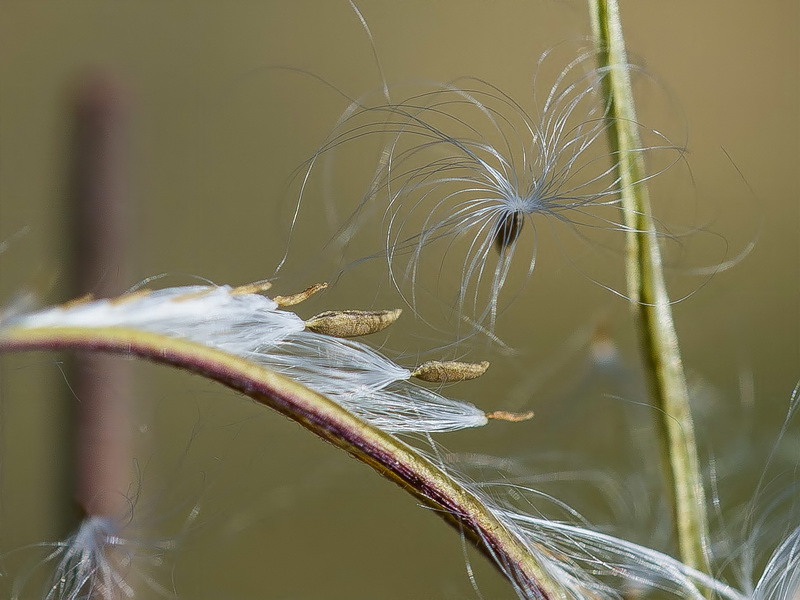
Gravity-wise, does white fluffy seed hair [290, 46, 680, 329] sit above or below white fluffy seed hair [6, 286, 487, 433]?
above

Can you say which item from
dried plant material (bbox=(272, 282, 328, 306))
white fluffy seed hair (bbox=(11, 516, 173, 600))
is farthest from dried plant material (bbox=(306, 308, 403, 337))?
white fluffy seed hair (bbox=(11, 516, 173, 600))

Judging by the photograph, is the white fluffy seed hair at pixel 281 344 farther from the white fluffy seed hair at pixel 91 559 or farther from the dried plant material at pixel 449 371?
the white fluffy seed hair at pixel 91 559

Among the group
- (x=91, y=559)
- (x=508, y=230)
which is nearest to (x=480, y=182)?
(x=508, y=230)

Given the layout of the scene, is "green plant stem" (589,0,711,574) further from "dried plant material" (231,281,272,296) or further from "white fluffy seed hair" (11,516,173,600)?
"white fluffy seed hair" (11,516,173,600)

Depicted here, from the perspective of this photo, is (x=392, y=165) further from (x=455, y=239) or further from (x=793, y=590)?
(x=793, y=590)

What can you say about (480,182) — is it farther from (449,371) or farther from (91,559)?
(91,559)
